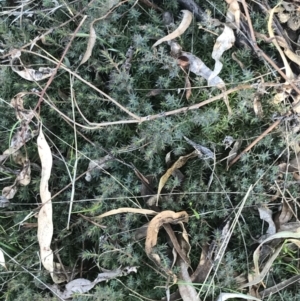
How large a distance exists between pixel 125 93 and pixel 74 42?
33 centimetres

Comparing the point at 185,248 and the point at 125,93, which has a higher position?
the point at 125,93

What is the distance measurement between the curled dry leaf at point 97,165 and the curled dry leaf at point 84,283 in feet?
1.34

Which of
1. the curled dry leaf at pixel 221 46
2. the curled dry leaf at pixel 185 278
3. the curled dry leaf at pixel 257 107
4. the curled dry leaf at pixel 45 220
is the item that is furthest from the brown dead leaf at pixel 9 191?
the curled dry leaf at pixel 257 107

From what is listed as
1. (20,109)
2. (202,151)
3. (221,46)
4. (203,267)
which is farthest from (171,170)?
(20,109)

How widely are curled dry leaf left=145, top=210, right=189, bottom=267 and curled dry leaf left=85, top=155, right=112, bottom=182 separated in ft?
1.03

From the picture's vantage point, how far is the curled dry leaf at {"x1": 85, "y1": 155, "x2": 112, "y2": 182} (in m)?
2.08

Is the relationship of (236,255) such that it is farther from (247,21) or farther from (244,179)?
(247,21)

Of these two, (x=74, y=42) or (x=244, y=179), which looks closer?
(x=244, y=179)

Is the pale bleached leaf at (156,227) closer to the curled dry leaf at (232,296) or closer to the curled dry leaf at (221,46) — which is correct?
the curled dry leaf at (232,296)

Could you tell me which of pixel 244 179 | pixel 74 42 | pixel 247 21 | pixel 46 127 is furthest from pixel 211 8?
pixel 46 127

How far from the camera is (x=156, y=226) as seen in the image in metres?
2.01

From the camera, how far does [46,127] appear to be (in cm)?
214

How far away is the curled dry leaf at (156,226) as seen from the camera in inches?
79.0

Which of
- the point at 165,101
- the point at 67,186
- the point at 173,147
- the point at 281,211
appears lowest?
the point at 281,211
